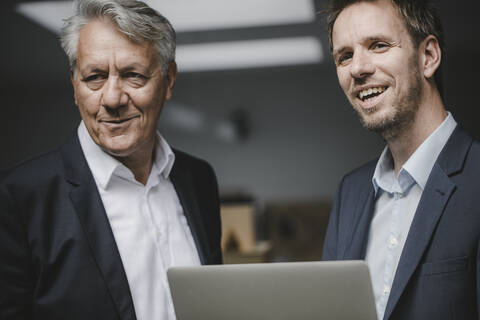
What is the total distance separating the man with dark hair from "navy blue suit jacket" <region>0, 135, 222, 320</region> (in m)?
0.83

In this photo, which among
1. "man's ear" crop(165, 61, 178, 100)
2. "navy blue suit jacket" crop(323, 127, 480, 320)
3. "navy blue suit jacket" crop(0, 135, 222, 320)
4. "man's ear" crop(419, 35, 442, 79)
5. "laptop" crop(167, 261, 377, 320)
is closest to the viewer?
"laptop" crop(167, 261, 377, 320)

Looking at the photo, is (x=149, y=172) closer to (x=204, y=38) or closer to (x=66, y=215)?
(x=66, y=215)

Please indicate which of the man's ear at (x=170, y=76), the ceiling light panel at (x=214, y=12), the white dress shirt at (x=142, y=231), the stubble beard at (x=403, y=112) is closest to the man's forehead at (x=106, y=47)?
the man's ear at (x=170, y=76)

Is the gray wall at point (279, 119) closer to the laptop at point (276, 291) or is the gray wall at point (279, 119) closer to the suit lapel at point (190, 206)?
the suit lapel at point (190, 206)

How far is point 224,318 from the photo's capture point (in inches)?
47.2

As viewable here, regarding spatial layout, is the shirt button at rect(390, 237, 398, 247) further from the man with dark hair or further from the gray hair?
the gray hair

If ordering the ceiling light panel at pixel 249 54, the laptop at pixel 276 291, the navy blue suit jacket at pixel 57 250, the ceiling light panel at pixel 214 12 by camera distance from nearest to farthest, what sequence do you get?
1. the laptop at pixel 276 291
2. the navy blue suit jacket at pixel 57 250
3. the ceiling light panel at pixel 214 12
4. the ceiling light panel at pixel 249 54

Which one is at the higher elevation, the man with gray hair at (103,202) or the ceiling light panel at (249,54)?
the ceiling light panel at (249,54)

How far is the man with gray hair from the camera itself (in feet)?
4.69

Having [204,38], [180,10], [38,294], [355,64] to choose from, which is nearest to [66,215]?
[38,294]

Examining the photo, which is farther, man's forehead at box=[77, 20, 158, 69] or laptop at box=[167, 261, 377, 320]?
man's forehead at box=[77, 20, 158, 69]

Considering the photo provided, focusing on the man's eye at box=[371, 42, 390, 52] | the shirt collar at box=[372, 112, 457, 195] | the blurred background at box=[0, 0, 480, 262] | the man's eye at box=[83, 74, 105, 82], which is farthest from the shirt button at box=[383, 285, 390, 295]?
the blurred background at box=[0, 0, 480, 262]

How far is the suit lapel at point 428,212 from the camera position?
1.34 m

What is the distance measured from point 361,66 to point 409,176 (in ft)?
1.30
